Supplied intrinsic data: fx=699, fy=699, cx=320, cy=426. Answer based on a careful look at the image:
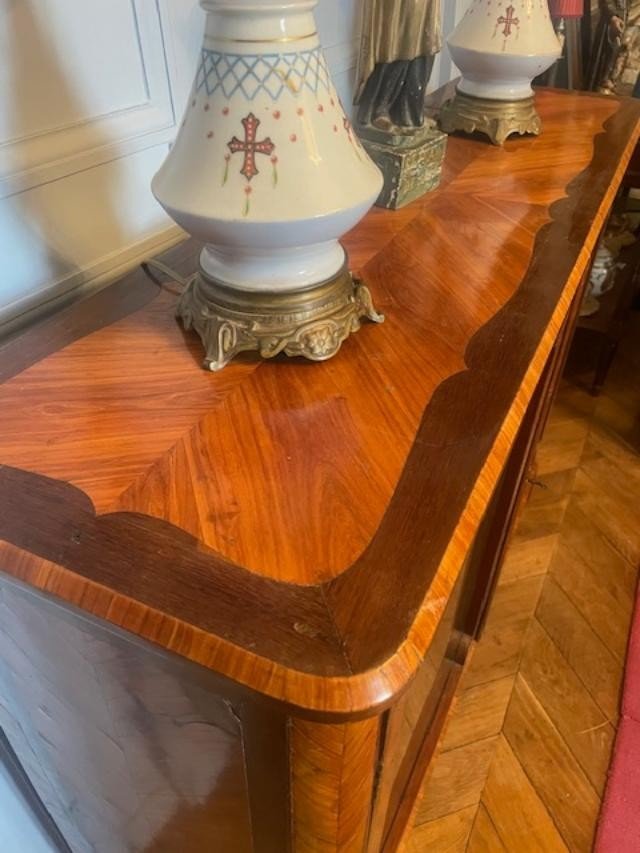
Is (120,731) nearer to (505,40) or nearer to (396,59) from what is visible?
(396,59)

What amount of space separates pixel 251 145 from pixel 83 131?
0.24 meters

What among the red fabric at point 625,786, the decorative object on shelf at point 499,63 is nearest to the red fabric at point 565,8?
the decorative object on shelf at point 499,63

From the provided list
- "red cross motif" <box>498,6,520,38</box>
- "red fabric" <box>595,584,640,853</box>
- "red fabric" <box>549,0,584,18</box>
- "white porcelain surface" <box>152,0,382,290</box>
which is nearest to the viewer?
"white porcelain surface" <box>152,0,382,290</box>

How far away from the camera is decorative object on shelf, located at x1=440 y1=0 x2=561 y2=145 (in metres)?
0.89

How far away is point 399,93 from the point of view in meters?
0.75

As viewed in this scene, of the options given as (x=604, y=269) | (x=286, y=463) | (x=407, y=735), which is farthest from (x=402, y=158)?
(x=604, y=269)

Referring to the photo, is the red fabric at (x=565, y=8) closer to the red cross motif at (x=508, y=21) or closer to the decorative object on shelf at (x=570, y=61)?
the decorative object on shelf at (x=570, y=61)

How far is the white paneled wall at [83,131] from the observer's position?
1.83ft

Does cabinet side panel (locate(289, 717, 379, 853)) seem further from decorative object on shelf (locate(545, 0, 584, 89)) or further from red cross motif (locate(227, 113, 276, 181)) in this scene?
decorative object on shelf (locate(545, 0, 584, 89))

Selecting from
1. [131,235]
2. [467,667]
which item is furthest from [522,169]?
[467,667]

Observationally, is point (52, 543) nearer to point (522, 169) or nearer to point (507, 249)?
point (507, 249)

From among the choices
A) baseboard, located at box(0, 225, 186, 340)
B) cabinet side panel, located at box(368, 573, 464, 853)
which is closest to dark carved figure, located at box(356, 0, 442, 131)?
baseboard, located at box(0, 225, 186, 340)

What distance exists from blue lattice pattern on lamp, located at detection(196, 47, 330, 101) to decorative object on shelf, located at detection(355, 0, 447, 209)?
29 centimetres

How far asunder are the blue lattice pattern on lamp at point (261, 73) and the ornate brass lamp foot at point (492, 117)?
56cm
